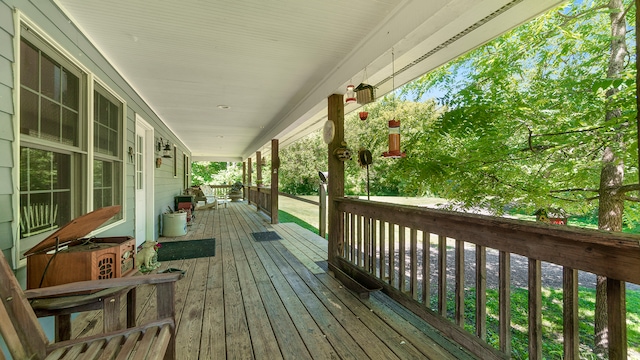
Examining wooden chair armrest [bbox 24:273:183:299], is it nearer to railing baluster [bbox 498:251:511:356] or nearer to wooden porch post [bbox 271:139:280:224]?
railing baluster [bbox 498:251:511:356]

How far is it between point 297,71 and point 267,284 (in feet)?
8.30

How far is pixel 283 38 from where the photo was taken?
2463mm

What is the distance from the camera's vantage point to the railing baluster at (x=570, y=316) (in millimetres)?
1198

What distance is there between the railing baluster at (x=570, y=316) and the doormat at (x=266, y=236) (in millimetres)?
4268

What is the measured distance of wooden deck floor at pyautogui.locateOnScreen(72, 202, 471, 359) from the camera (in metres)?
1.75

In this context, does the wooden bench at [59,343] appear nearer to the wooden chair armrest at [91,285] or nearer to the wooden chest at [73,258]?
the wooden chair armrest at [91,285]

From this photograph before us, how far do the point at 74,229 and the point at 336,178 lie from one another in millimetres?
2458

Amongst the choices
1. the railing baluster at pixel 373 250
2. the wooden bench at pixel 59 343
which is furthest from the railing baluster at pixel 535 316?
the wooden bench at pixel 59 343

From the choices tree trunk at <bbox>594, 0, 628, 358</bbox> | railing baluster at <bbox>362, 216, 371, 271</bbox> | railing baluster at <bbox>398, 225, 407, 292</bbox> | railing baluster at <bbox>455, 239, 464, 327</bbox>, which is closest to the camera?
railing baluster at <bbox>455, 239, 464, 327</bbox>

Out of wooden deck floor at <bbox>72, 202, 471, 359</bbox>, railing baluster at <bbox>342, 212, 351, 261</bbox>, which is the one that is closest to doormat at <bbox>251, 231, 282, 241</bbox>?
wooden deck floor at <bbox>72, 202, 471, 359</bbox>

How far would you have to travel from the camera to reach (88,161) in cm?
239

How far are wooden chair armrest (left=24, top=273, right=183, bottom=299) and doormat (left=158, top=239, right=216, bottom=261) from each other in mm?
2682

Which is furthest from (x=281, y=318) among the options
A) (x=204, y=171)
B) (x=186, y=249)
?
(x=204, y=171)

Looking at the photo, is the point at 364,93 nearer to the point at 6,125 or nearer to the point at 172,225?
the point at 6,125
